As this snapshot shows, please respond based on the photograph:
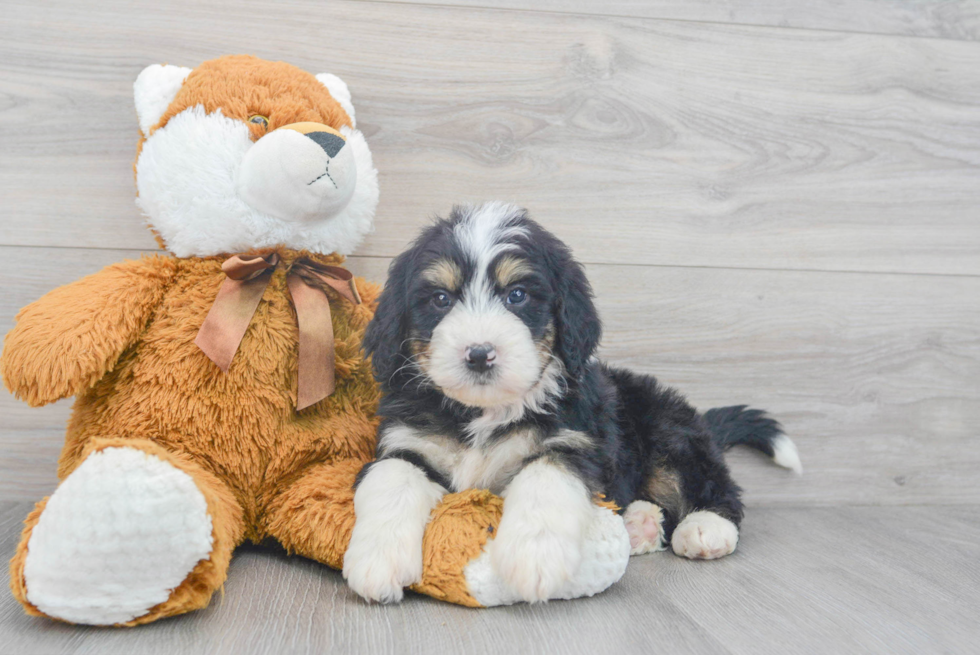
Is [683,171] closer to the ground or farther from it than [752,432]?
farther from it

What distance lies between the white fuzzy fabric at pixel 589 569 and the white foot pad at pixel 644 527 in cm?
33

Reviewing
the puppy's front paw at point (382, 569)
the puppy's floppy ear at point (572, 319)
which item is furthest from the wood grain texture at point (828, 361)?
the puppy's front paw at point (382, 569)

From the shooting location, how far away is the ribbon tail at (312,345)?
1.75 metres

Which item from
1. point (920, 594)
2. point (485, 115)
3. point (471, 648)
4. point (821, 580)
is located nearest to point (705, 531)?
point (821, 580)

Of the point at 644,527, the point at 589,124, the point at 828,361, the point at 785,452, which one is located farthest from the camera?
the point at 828,361

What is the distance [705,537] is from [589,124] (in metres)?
1.34

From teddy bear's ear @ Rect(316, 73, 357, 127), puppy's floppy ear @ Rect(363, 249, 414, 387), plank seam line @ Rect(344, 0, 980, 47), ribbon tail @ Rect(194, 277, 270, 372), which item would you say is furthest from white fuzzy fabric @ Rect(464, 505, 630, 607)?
plank seam line @ Rect(344, 0, 980, 47)

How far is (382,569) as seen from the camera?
144cm

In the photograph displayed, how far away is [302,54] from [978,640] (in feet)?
7.54

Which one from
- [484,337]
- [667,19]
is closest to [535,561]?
[484,337]

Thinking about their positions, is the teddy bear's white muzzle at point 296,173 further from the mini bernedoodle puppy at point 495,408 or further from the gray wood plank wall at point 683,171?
the gray wood plank wall at point 683,171

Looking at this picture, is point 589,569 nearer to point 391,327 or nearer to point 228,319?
point 391,327

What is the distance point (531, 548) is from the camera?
Result: 139 cm

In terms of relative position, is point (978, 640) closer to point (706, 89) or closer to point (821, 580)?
point (821, 580)
